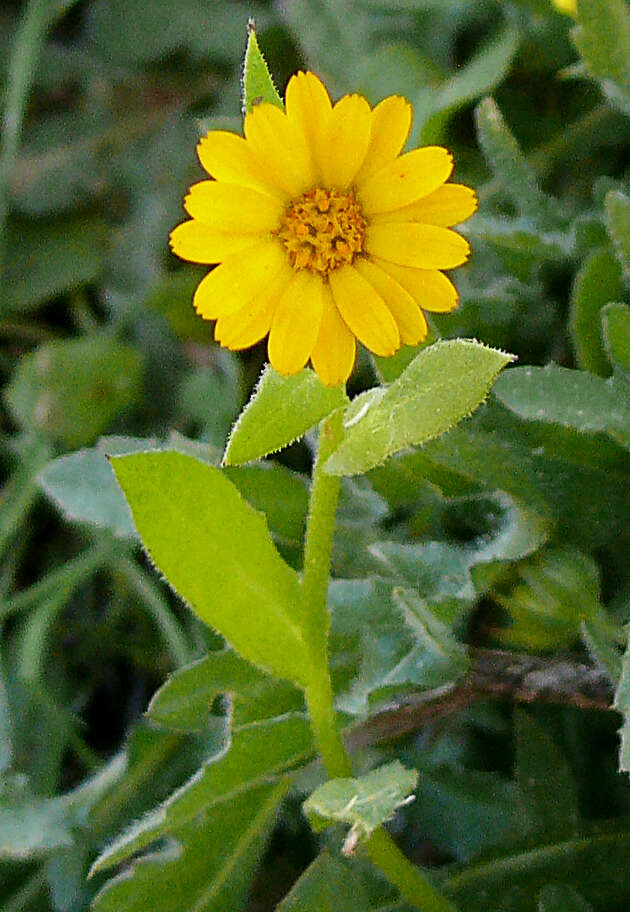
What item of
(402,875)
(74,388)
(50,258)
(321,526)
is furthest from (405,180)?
(50,258)

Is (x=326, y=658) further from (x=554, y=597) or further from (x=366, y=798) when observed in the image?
(x=554, y=597)

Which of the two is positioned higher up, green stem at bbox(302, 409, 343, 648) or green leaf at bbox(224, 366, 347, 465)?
green leaf at bbox(224, 366, 347, 465)

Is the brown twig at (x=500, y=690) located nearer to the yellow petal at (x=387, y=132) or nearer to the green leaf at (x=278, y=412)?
the green leaf at (x=278, y=412)

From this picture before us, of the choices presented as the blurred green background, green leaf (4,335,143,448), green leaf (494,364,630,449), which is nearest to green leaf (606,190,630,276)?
the blurred green background

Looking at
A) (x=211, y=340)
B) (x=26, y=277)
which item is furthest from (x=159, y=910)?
(x=26, y=277)

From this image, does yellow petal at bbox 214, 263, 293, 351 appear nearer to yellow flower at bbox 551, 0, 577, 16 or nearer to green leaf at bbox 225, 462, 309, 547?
green leaf at bbox 225, 462, 309, 547

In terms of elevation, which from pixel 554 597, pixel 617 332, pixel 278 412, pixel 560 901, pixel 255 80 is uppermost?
pixel 255 80
